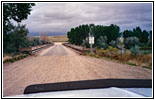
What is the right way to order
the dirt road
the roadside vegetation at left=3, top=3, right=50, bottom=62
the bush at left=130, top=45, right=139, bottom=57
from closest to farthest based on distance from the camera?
the dirt road < the roadside vegetation at left=3, top=3, right=50, bottom=62 < the bush at left=130, top=45, right=139, bottom=57

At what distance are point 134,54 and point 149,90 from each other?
10665mm

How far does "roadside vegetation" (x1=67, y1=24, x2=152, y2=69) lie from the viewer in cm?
713

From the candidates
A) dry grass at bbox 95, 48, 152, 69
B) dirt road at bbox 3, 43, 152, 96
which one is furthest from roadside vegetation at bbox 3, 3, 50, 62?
dry grass at bbox 95, 48, 152, 69

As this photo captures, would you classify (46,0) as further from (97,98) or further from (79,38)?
(97,98)

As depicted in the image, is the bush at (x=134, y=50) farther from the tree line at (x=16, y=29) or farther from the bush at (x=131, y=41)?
the tree line at (x=16, y=29)

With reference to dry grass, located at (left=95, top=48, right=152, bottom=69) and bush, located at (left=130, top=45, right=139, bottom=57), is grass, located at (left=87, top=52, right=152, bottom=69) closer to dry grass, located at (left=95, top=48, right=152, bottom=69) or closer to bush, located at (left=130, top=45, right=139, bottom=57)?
dry grass, located at (left=95, top=48, right=152, bottom=69)

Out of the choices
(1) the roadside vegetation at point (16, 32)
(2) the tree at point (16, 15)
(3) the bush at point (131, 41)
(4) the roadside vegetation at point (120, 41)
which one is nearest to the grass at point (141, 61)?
(4) the roadside vegetation at point (120, 41)

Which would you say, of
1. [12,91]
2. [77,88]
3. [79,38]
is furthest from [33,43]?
[77,88]

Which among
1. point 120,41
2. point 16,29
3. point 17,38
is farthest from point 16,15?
point 120,41

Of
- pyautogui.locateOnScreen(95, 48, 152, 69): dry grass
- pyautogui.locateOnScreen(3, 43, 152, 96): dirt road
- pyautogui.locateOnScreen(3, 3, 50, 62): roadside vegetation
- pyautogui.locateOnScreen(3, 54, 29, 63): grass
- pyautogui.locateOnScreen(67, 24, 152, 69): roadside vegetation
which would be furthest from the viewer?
pyautogui.locateOnScreen(3, 54, 29, 63): grass

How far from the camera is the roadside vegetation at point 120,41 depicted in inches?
281

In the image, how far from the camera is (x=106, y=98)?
6.33 feet

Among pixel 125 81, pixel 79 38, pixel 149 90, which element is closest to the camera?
pixel 149 90

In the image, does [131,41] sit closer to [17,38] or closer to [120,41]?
[120,41]
